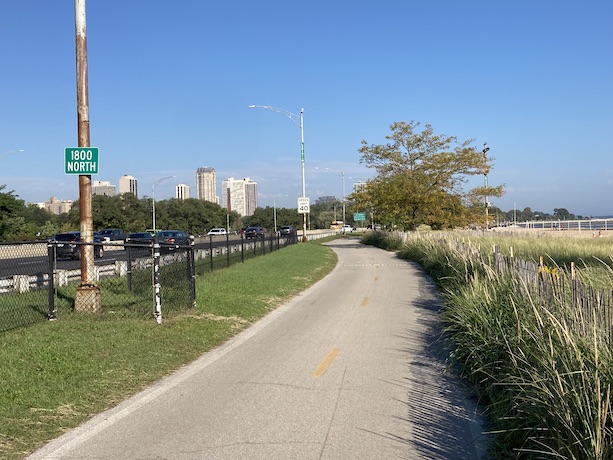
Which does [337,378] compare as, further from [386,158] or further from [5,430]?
[386,158]

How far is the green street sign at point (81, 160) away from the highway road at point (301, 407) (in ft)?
15.4

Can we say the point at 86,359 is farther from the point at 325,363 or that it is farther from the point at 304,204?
the point at 304,204

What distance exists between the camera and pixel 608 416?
446 cm

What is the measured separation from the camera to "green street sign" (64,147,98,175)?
38.9 feet

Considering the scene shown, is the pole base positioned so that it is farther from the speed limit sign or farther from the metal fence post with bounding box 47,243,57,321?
the speed limit sign

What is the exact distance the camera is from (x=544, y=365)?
5469 millimetres

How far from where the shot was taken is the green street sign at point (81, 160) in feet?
38.9

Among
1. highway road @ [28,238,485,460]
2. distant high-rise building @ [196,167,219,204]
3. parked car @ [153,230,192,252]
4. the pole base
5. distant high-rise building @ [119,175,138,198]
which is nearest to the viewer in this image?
highway road @ [28,238,485,460]

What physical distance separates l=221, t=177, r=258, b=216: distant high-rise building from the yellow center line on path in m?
162

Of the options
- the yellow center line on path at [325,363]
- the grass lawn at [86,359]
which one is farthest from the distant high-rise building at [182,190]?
the yellow center line on path at [325,363]

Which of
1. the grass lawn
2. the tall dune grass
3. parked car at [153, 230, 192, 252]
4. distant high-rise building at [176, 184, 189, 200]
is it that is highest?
distant high-rise building at [176, 184, 189, 200]

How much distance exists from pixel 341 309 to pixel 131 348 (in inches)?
256

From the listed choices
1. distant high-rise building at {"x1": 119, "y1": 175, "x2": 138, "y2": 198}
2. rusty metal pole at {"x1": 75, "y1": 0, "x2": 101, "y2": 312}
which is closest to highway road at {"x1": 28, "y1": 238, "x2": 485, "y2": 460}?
rusty metal pole at {"x1": 75, "y1": 0, "x2": 101, "y2": 312}

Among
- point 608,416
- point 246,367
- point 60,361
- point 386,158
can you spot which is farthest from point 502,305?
point 386,158
